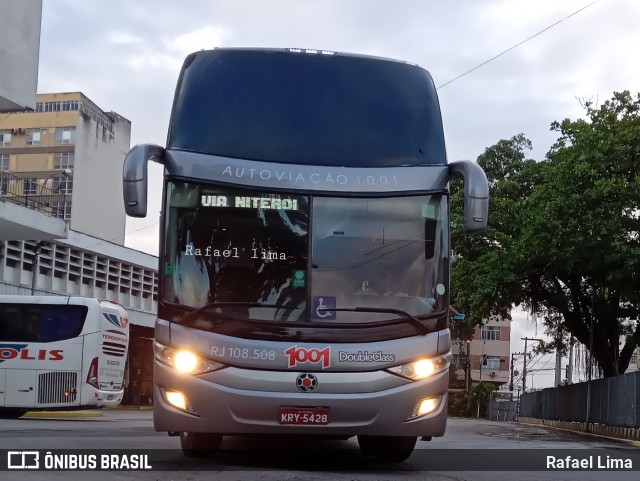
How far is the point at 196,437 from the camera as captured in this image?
33.2ft

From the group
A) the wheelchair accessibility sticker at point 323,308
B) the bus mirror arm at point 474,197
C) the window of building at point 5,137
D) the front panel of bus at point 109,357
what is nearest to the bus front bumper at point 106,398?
the front panel of bus at point 109,357

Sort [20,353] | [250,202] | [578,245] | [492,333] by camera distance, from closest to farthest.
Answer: [250,202] < [20,353] < [578,245] < [492,333]

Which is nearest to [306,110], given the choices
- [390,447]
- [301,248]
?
[301,248]

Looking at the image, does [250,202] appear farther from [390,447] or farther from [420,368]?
[390,447]

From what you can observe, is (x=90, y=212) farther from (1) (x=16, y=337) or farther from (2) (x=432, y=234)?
(2) (x=432, y=234)

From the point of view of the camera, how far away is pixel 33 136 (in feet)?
220

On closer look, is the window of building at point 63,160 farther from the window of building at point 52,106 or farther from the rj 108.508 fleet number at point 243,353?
the rj 108.508 fleet number at point 243,353

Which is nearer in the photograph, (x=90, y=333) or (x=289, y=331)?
(x=289, y=331)

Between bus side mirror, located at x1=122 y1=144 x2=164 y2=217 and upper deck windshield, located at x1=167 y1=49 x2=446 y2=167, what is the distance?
505mm

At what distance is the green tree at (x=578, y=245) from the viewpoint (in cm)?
2553

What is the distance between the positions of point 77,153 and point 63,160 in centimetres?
242

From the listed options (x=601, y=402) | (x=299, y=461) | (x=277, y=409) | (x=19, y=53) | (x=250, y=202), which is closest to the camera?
(x=277, y=409)

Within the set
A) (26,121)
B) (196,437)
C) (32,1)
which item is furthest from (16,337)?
(26,121)

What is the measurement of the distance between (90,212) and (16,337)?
137ft
